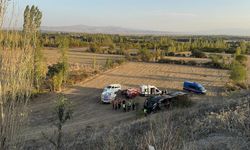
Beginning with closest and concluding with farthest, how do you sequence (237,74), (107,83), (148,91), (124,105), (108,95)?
(124,105), (108,95), (148,91), (237,74), (107,83)

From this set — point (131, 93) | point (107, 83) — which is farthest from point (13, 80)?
point (107, 83)

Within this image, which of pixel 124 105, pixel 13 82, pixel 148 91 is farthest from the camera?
pixel 148 91

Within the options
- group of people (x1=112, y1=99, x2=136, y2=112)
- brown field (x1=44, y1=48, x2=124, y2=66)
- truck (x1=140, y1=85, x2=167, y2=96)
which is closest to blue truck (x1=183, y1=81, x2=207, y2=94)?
truck (x1=140, y1=85, x2=167, y2=96)

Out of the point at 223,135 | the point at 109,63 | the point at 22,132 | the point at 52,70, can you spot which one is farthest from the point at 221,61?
the point at 22,132

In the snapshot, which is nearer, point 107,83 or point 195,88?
point 195,88

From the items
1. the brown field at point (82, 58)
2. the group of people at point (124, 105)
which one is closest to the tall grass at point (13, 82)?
the group of people at point (124, 105)

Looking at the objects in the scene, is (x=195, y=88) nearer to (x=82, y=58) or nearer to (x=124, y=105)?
(x=124, y=105)

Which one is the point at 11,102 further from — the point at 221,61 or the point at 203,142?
the point at 221,61

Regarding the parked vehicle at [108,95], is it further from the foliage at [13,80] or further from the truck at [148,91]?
the foliage at [13,80]
